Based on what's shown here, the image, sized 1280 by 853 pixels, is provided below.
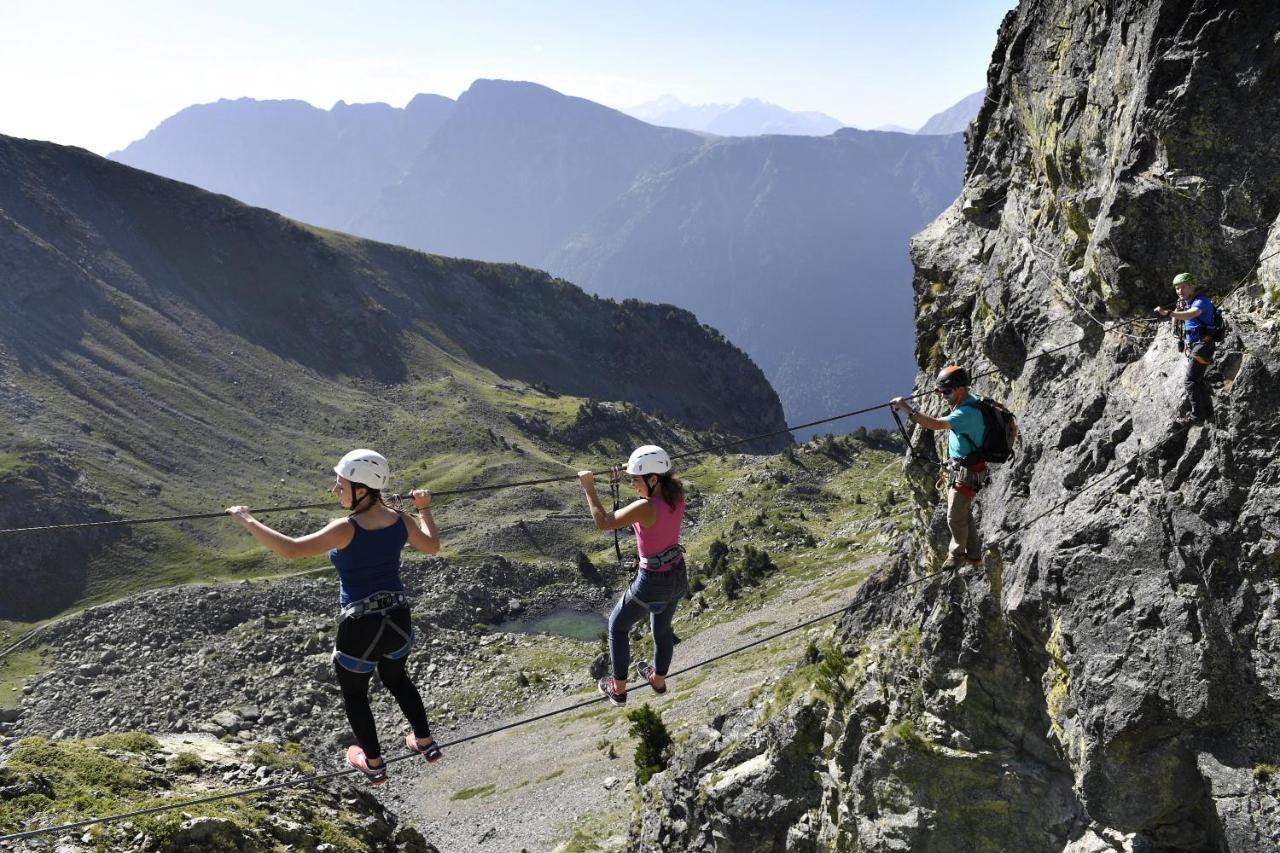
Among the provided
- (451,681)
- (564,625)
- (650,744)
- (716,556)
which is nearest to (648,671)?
(650,744)

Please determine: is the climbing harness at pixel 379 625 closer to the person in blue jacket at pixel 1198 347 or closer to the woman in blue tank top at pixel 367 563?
the woman in blue tank top at pixel 367 563

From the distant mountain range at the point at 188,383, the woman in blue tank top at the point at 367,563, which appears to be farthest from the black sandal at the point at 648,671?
the distant mountain range at the point at 188,383

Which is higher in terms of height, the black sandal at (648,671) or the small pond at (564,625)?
the black sandal at (648,671)

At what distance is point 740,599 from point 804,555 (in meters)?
13.0

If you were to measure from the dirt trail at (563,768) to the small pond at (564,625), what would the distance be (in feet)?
49.3

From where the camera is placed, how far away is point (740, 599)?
3063 inches

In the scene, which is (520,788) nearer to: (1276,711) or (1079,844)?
(1079,844)

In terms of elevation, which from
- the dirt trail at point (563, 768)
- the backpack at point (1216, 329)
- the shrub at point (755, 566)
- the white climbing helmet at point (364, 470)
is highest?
the white climbing helmet at point (364, 470)

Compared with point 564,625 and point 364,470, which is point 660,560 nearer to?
point 364,470

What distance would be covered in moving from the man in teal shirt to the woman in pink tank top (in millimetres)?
4659

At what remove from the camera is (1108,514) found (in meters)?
14.5

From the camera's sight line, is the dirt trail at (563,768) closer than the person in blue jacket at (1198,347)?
No

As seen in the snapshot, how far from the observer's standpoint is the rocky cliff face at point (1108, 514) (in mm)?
12672

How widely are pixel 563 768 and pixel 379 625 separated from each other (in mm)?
47946
